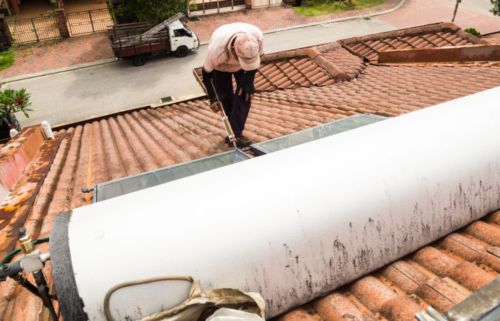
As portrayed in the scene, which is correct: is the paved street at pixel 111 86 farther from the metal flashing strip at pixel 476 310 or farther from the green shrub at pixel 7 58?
the metal flashing strip at pixel 476 310

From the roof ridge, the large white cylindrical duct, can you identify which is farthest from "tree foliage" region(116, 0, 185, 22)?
the large white cylindrical duct

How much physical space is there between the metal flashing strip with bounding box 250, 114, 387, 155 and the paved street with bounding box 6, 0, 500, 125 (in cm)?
1363

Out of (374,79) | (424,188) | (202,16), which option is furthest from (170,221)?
(202,16)

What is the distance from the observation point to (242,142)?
484 centimetres

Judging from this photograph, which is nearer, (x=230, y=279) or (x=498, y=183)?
(x=230, y=279)

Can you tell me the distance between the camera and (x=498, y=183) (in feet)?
8.36

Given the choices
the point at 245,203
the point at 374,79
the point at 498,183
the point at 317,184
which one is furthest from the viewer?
the point at 374,79

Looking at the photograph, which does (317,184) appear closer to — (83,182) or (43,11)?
(83,182)

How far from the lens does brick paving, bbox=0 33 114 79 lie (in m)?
20.2

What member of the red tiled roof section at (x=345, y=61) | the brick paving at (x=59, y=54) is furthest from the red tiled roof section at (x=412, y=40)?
the brick paving at (x=59, y=54)

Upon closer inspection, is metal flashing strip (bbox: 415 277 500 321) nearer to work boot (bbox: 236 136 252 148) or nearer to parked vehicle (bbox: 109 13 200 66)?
work boot (bbox: 236 136 252 148)

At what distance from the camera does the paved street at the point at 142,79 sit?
16844 millimetres

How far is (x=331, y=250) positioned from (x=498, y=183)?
1329 millimetres

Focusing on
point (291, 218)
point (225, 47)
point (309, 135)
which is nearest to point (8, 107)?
point (225, 47)
